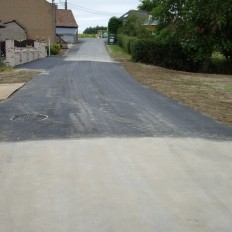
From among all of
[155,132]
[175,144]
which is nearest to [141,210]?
[175,144]

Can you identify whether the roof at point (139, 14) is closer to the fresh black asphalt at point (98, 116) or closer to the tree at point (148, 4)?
the tree at point (148, 4)

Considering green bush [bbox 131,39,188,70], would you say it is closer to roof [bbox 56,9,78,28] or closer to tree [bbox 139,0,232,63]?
tree [bbox 139,0,232,63]

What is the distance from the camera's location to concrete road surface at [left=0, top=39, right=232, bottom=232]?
4836mm

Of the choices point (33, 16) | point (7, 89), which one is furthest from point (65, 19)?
point (7, 89)

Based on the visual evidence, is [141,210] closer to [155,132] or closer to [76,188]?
[76,188]

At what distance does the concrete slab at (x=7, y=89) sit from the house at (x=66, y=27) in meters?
59.1

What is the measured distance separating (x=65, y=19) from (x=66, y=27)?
2909mm

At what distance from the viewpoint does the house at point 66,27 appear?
7750 centimetres

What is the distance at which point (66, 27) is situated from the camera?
8025cm

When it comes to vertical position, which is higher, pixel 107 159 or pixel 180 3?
pixel 180 3

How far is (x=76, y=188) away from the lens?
578cm

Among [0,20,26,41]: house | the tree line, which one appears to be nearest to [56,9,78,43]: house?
[0,20,26,41]: house

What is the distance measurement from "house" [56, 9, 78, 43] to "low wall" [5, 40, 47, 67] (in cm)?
3414

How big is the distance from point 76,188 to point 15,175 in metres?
1.20
